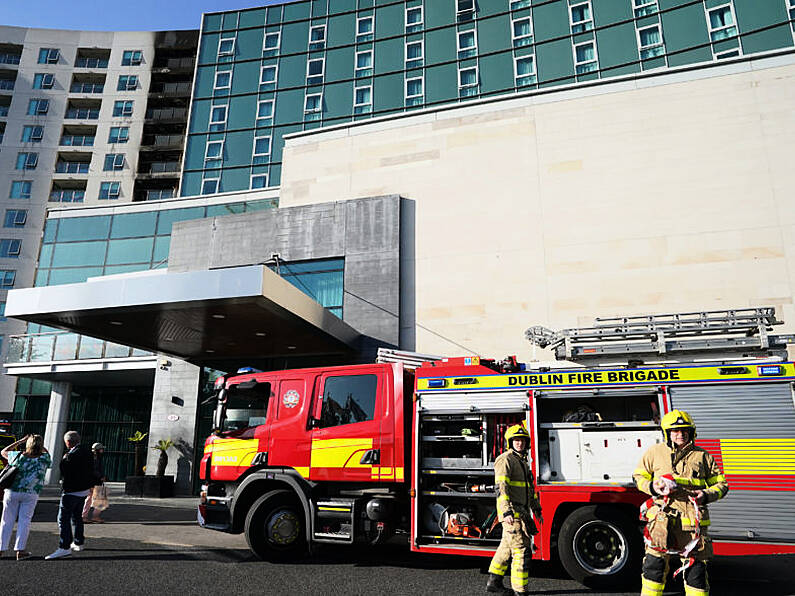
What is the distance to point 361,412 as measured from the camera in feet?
26.1

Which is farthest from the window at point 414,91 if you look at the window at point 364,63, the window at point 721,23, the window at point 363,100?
the window at point 721,23

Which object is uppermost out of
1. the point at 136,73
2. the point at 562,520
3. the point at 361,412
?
the point at 136,73

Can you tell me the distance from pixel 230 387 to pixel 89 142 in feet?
138

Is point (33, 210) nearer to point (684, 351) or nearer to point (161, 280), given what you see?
point (161, 280)

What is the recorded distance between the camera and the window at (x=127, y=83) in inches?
1729

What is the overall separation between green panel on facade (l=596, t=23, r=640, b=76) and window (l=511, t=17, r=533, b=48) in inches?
140

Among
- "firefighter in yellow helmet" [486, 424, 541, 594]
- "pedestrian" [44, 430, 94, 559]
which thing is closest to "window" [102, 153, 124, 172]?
"pedestrian" [44, 430, 94, 559]

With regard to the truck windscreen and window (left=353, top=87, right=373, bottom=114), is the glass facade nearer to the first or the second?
window (left=353, top=87, right=373, bottom=114)

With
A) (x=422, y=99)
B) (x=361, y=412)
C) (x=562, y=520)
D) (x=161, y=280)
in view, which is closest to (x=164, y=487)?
(x=161, y=280)

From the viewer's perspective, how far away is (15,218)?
132 feet

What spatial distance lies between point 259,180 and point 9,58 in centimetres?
3099

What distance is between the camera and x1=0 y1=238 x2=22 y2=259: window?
129ft

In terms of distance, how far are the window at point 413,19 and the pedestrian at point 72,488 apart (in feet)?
99.2

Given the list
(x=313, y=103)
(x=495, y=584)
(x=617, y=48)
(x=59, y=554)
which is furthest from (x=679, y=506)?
(x=313, y=103)
